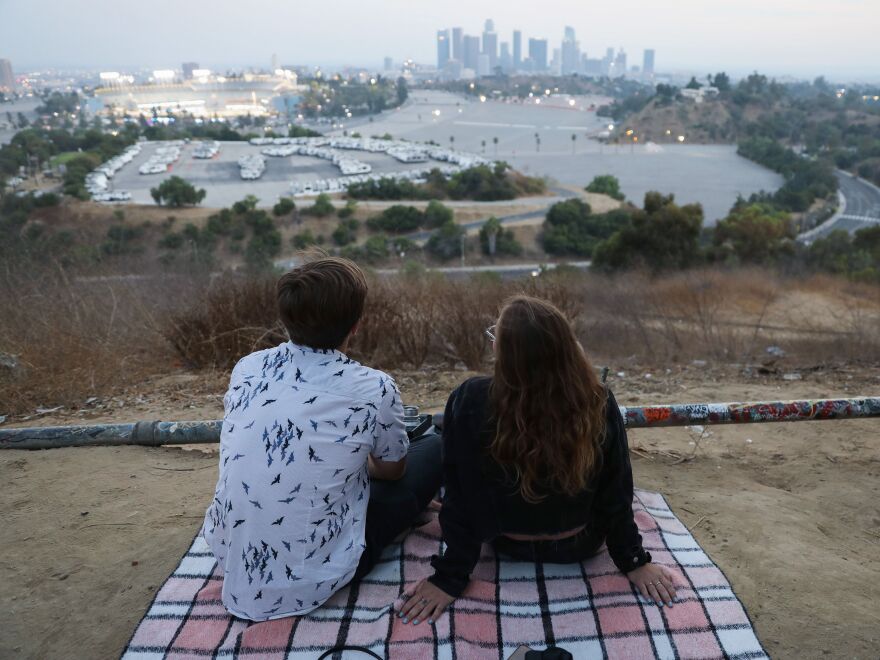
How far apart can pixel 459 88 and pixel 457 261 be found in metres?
112

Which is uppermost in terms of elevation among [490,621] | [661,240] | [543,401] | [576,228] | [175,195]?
[543,401]

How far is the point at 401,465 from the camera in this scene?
207cm

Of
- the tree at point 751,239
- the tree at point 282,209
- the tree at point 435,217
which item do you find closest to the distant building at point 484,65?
the tree at point 435,217

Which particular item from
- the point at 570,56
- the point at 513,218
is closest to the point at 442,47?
the point at 570,56

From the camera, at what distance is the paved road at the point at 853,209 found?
32.9 meters

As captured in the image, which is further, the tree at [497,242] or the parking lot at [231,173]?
the parking lot at [231,173]

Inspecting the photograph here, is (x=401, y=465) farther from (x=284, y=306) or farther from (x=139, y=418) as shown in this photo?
(x=139, y=418)

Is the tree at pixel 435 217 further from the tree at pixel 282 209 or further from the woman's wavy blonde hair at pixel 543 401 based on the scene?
the woman's wavy blonde hair at pixel 543 401

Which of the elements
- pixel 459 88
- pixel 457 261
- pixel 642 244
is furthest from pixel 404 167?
pixel 459 88

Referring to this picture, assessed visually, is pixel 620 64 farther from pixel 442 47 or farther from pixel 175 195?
pixel 175 195

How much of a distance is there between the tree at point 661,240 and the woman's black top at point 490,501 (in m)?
16.1

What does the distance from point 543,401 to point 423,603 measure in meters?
0.70

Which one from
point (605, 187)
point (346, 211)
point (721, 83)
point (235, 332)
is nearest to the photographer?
point (235, 332)

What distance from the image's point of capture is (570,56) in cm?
18288
